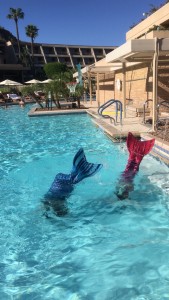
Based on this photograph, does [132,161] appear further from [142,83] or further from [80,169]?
[142,83]

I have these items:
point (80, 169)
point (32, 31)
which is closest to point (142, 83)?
point (80, 169)

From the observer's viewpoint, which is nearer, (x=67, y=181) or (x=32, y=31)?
(x=67, y=181)

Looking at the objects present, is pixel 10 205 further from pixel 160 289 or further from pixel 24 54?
pixel 24 54

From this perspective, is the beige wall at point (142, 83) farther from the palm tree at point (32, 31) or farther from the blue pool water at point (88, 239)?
the palm tree at point (32, 31)

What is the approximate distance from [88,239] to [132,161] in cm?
217

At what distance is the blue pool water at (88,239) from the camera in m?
3.62

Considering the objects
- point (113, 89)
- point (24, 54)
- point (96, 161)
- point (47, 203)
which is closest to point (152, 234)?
point (47, 203)

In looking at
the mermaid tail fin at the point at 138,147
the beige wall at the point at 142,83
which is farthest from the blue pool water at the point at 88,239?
the beige wall at the point at 142,83

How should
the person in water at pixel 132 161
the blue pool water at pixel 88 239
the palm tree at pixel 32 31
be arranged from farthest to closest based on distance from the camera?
the palm tree at pixel 32 31, the person in water at pixel 132 161, the blue pool water at pixel 88 239

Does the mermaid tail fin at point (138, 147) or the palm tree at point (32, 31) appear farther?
the palm tree at point (32, 31)

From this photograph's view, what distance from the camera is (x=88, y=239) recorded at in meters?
4.66

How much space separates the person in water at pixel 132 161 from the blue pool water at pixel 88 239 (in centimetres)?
15

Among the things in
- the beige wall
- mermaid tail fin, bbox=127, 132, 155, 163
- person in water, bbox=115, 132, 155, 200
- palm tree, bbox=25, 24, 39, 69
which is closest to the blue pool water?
person in water, bbox=115, 132, 155, 200

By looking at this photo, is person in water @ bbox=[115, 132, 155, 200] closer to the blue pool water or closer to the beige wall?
the blue pool water
